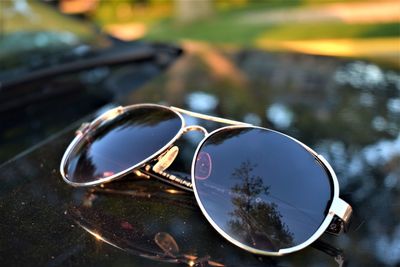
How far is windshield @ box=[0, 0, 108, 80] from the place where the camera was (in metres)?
2.15

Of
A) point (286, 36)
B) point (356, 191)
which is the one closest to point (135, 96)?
point (356, 191)

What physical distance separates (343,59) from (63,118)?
1.41 meters

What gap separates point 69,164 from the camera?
136cm

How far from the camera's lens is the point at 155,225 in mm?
1182

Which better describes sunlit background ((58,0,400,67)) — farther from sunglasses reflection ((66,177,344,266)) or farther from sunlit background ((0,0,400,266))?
sunglasses reflection ((66,177,344,266))

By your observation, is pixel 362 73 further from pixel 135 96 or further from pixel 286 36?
pixel 286 36

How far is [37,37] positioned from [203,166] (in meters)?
1.57

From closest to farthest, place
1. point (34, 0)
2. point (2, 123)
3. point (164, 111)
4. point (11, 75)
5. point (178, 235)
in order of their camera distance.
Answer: point (178, 235) → point (164, 111) → point (2, 123) → point (11, 75) → point (34, 0)

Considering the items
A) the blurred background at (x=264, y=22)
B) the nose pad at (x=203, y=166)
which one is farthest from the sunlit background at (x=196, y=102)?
the blurred background at (x=264, y=22)

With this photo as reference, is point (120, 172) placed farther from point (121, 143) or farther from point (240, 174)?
Result: point (240, 174)

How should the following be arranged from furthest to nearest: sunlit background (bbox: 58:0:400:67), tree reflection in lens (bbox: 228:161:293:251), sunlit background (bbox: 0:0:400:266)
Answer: sunlit background (bbox: 58:0:400:67)
sunlit background (bbox: 0:0:400:266)
tree reflection in lens (bbox: 228:161:293:251)

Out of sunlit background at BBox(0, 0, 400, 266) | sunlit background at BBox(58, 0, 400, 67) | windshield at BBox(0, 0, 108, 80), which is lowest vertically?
sunlit background at BBox(58, 0, 400, 67)

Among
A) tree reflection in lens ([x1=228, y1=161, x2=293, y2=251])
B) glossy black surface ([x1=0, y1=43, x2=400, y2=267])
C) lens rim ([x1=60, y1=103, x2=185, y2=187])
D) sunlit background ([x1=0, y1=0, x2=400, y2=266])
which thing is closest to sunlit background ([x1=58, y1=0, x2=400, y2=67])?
sunlit background ([x1=0, y1=0, x2=400, y2=266])

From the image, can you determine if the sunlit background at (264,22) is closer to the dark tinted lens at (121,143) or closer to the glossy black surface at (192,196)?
the glossy black surface at (192,196)
